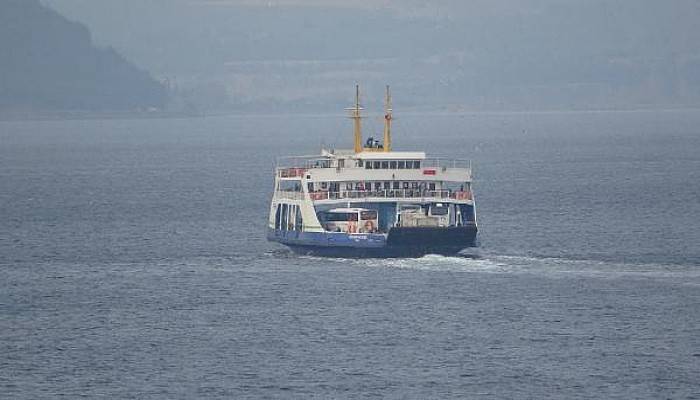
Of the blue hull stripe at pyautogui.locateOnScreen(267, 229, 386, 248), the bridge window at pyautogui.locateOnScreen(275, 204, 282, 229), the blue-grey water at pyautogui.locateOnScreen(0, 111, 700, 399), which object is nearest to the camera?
the blue-grey water at pyautogui.locateOnScreen(0, 111, 700, 399)

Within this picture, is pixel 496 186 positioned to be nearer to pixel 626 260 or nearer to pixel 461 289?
pixel 626 260

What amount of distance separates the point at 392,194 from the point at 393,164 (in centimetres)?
198

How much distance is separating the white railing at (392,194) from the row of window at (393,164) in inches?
62.3

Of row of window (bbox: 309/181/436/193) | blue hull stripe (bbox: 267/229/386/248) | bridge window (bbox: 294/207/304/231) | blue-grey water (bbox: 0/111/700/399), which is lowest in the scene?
blue-grey water (bbox: 0/111/700/399)

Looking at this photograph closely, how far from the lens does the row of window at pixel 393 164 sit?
309 feet

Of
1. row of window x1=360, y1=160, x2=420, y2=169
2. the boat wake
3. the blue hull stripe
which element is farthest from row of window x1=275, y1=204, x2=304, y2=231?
row of window x1=360, y1=160, x2=420, y2=169

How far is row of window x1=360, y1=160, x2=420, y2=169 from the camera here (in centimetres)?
9412

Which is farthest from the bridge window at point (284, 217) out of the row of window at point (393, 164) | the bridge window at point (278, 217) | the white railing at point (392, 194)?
the row of window at point (393, 164)

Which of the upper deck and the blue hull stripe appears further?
the upper deck

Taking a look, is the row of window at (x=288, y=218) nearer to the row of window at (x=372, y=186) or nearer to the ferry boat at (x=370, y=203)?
the ferry boat at (x=370, y=203)

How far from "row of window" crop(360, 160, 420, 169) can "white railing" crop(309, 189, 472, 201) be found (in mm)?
1582

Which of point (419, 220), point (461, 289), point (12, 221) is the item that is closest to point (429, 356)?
point (461, 289)

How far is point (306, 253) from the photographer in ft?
308

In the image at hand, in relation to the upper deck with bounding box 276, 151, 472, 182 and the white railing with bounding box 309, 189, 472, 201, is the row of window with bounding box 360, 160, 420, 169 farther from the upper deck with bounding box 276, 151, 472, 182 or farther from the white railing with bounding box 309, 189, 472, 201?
the white railing with bounding box 309, 189, 472, 201
